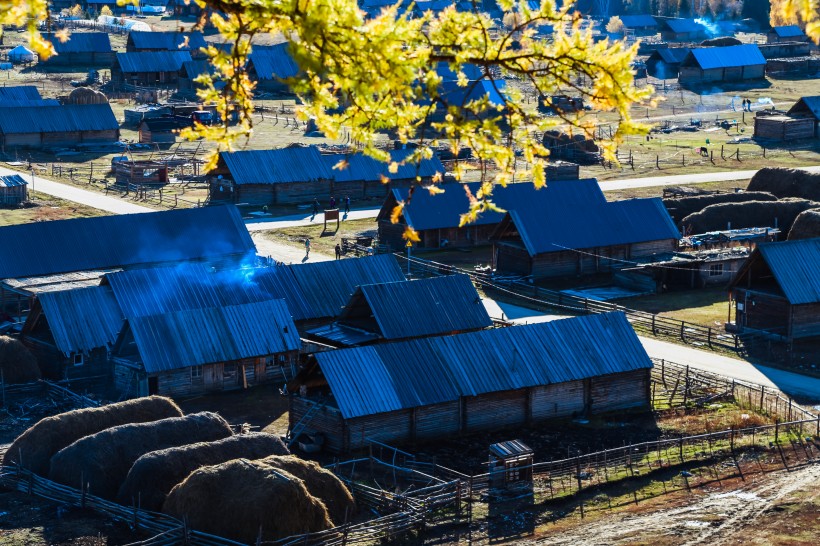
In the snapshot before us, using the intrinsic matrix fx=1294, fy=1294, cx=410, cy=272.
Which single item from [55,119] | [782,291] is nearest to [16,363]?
[782,291]

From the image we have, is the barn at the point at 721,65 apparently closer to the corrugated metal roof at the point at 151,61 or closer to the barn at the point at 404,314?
the corrugated metal roof at the point at 151,61

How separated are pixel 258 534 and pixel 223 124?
16604 millimetres

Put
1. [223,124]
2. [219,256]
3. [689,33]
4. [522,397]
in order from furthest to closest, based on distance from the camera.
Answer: [689,33] < [219,256] < [522,397] < [223,124]

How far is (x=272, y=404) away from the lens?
4078cm

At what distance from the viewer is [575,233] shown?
59969 mm

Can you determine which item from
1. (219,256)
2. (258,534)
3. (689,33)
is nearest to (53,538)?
(258,534)

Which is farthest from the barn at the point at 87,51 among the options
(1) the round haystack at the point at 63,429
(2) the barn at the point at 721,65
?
(1) the round haystack at the point at 63,429

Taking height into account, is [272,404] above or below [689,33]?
below

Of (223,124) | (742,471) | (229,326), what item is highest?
(223,124)

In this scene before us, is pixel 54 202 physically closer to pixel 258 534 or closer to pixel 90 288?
pixel 90 288

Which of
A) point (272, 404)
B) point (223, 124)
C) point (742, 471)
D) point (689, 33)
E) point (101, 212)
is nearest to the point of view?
point (223, 124)

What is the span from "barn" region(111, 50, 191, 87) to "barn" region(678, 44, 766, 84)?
4938 centimetres

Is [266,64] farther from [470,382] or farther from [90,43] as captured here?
[470,382]

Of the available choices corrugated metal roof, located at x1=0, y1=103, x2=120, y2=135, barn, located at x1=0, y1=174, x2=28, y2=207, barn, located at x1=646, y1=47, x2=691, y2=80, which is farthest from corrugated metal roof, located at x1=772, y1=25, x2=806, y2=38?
barn, located at x1=0, y1=174, x2=28, y2=207
